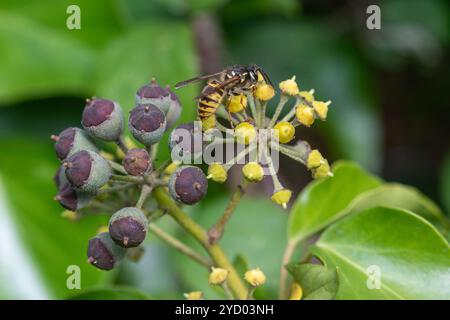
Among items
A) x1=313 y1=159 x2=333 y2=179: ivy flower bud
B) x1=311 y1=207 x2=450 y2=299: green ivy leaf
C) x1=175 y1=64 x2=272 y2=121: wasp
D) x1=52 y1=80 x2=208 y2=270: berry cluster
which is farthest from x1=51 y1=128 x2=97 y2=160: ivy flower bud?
x1=311 y1=207 x2=450 y2=299: green ivy leaf

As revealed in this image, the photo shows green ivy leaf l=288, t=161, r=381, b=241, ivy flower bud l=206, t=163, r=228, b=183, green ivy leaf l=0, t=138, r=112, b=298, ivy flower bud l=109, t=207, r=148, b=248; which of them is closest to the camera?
ivy flower bud l=109, t=207, r=148, b=248

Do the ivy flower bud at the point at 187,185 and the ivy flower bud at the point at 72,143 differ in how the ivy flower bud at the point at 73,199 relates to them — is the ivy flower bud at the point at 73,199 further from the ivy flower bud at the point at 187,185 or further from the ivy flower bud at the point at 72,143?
the ivy flower bud at the point at 187,185

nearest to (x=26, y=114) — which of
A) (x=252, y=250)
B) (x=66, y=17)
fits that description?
(x=66, y=17)

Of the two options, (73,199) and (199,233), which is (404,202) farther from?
(73,199)

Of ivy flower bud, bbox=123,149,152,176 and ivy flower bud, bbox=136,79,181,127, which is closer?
ivy flower bud, bbox=123,149,152,176

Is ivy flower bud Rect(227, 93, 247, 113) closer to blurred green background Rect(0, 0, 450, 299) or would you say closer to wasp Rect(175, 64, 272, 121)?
wasp Rect(175, 64, 272, 121)

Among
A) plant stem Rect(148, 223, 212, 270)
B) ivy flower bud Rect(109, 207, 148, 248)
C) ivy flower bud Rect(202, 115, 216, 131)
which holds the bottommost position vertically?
plant stem Rect(148, 223, 212, 270)
